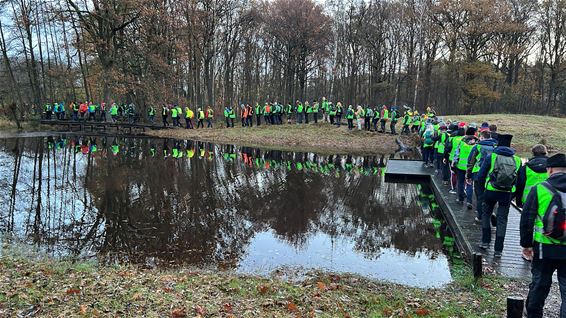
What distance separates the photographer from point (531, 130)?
90.9ft

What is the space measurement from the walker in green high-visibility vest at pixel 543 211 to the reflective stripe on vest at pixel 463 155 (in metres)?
5.28

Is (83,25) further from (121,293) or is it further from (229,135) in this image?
(121,293)

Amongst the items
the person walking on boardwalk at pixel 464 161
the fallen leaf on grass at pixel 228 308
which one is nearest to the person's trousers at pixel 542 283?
the fallen leaf on grass at pixel 228 308

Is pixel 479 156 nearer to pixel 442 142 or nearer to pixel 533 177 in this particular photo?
pixel 533 177

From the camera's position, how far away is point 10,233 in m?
8.68

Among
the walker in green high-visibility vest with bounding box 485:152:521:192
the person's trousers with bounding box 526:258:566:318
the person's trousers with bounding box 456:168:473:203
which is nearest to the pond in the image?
the person's trousers with bounding box 456:168:473:203

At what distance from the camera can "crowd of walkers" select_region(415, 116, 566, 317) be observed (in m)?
4.33

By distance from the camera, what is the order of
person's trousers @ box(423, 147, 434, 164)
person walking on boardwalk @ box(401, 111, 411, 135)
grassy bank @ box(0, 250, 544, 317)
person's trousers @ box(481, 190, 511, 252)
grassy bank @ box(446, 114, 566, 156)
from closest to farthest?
grassy bank @ box(0, 250, 544, 317) → person's trousers @ box(481, 190, 511, 252) → person's trousers @ box(423, 147, 434, 164) → grassy bank @ box(446, 114, 566, 156) → person walking on boardwalk @ box(401, 111, 411, 135)

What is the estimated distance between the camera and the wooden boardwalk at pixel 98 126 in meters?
31.3

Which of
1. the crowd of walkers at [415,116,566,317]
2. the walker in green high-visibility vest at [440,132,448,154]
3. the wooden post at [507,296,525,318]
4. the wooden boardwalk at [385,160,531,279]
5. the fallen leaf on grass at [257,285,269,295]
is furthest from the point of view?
the walker in green high-visibility vest at [440,132,448,154]

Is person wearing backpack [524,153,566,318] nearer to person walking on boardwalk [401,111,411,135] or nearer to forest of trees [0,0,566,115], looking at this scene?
person walking on boardwalk [401,111,411,135]

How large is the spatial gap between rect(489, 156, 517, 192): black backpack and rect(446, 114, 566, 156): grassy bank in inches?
747

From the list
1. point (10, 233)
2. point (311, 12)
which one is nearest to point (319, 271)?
point (10, 233)

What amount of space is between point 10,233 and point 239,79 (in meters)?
43.2
